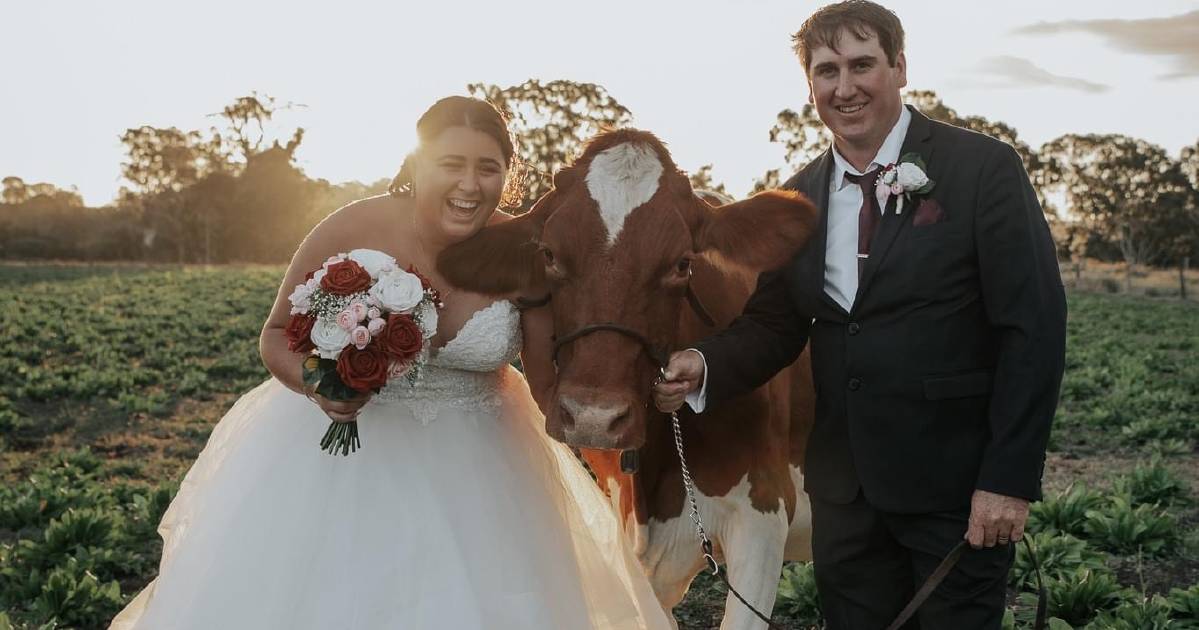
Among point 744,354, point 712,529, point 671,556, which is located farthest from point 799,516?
point 744,354

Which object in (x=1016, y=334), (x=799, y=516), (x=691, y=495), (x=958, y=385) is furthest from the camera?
(x=799, y=516)

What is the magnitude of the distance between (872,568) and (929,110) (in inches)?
1609

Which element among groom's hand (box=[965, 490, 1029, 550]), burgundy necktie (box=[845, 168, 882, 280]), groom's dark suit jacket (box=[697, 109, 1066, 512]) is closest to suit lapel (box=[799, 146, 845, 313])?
groom's dark suit jacket (box=[697, 109, 1066, 512])

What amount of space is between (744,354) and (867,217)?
667 mm

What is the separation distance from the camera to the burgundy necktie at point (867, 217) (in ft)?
11.0

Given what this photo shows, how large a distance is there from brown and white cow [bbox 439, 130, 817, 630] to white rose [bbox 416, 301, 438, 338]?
36cm

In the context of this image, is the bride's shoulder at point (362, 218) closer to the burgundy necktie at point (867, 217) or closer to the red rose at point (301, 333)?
the red rose at point (301, 333)

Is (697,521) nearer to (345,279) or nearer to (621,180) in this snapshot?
(621,180)

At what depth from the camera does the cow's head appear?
3.23 meters

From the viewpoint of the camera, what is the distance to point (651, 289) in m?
3.43

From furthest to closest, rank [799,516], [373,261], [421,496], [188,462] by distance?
[188,462], [799,516], [421,496], [373,261]

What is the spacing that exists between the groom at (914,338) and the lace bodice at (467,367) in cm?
68

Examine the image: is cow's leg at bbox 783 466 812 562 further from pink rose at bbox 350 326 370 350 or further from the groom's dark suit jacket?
pink rose at bbox 350 326 370 350

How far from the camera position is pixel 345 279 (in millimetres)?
3271
